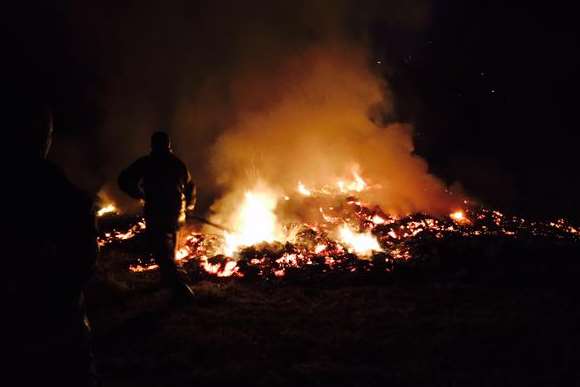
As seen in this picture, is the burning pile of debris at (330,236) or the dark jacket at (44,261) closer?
the dark jacket at (44,261)

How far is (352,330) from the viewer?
495 cm

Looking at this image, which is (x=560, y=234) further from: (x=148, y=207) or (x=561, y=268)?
(x=148, y=207)

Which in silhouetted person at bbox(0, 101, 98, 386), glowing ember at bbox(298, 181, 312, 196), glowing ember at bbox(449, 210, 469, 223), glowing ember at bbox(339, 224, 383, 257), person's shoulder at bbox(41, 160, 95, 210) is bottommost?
silhouetted person at bbox(0, 101, 98, 386)

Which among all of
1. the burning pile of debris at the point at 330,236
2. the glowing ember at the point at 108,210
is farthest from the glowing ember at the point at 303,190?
the glowing ember at the point at 108,210

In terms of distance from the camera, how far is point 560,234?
1044 centimetres

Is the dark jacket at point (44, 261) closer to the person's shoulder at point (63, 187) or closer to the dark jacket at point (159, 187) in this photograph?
the person's shoulder at point (63, 187)

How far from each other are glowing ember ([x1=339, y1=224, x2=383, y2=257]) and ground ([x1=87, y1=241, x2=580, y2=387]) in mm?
1662

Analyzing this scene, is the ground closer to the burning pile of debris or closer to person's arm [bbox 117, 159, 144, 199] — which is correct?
the burning pile of debris

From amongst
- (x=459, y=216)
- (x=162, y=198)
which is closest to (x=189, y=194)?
(x=162, y=198)

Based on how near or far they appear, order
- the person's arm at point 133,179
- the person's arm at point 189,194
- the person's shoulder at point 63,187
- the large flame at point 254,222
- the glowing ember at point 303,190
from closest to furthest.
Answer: the person's shoulder at point 63,187, the person's arm at point 133,179, the person's arm at point 189,194, the large flame at point 254,222, the glowing ember at point 303,190

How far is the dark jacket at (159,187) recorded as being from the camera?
6.18 meters

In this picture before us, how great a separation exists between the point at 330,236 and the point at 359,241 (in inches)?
32.2

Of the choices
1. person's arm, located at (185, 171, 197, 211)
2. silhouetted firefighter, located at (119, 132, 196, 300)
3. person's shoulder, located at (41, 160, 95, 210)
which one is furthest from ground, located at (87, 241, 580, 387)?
person's shoulder, located at (41, 160, 95, 210)

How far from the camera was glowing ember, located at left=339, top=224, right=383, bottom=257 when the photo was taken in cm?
905
